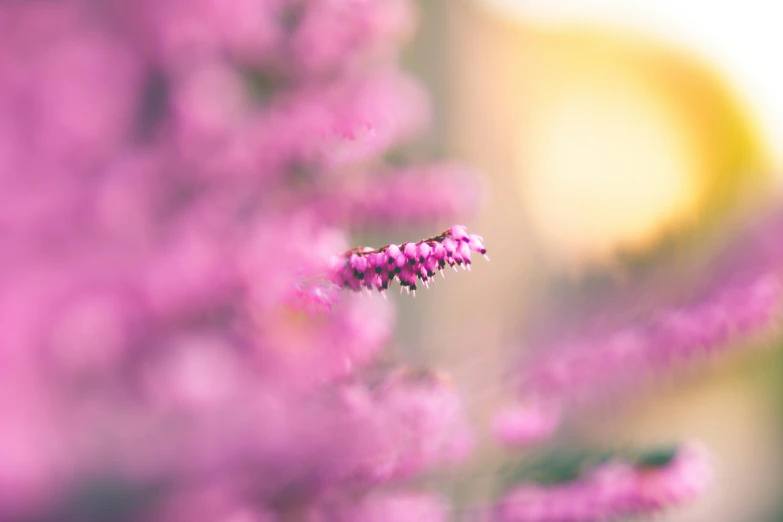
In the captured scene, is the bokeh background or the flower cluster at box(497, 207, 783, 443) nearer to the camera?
the flower cluster at box(497, 207, 783, 443)

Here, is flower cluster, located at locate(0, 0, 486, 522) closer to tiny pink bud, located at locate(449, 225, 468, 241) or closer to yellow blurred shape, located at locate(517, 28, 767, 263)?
tiny pink bud, located at locate(449, 225, 468, 241)

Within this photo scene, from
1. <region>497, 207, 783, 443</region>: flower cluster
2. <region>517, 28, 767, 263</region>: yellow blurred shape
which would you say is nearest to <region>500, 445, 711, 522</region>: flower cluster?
<region>497, 207, 783, 443</region>: flower cluster

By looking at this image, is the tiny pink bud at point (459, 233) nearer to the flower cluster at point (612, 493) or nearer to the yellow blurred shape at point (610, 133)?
the flower cluster at point (612, 493)

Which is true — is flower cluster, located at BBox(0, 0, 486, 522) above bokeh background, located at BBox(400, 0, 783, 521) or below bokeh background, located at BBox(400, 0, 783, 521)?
below

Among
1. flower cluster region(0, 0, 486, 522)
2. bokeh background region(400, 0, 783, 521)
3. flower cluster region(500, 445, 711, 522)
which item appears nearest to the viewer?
flower cluster region(0, 0, 486, 522)

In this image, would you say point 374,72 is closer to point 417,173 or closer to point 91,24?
point 417,173

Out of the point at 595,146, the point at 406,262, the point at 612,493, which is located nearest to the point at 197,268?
the point at 406,262

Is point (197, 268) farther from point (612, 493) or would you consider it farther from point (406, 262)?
point (612, 493)
